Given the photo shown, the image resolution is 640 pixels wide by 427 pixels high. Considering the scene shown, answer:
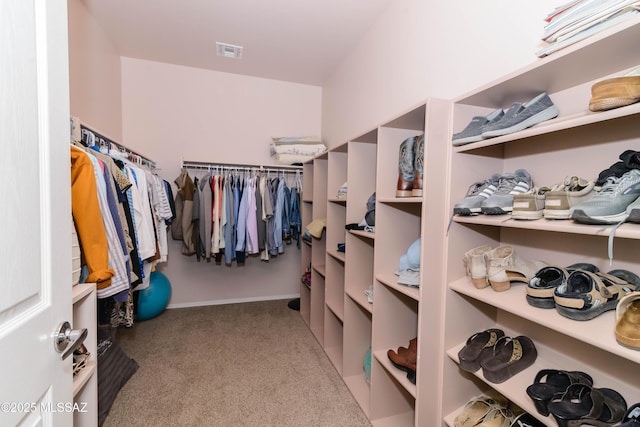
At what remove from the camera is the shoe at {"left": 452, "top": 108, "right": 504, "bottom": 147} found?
1112mm

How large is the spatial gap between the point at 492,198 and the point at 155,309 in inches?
123

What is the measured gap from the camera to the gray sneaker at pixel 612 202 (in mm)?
744

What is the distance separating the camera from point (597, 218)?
29.5 inches

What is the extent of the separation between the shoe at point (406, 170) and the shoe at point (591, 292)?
73 cm

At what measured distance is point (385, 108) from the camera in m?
2.25

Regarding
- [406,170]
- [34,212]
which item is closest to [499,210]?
[406,170]

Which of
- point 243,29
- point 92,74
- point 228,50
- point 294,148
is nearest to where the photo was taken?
point 92,74

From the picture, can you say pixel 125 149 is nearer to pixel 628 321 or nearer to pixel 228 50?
pixel 228 50

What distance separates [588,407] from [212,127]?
358cm

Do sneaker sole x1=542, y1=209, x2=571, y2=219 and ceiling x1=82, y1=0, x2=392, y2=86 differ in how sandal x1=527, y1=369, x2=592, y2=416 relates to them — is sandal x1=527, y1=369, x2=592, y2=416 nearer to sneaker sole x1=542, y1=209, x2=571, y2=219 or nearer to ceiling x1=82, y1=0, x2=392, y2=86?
sneaker sole x1=542, y1=209, x2=571, y2=219

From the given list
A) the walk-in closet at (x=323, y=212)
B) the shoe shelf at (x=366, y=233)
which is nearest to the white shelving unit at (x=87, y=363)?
the walk-in closet at (x=323, y=212)

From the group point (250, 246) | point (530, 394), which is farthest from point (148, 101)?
point (530, 394)

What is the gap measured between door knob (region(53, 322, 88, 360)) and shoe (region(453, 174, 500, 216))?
126 cm

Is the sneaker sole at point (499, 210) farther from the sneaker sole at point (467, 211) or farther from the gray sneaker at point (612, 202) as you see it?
the gray sneaker at point (612, 202)
